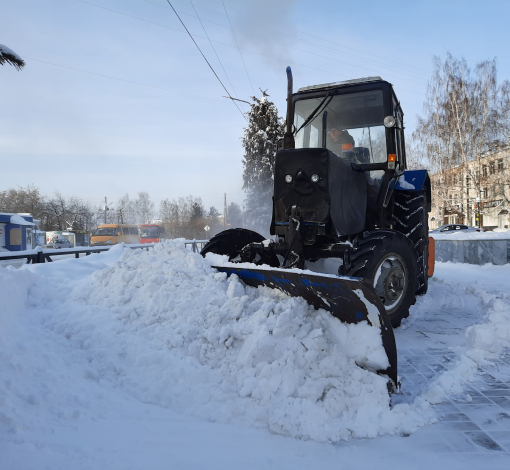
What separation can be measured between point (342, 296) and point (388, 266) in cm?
140

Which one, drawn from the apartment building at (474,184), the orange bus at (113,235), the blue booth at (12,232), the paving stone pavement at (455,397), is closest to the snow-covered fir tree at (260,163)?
the orange bus at (113,235)

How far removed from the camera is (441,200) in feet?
88.9

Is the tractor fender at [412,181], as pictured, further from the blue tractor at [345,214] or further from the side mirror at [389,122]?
the side mirror at [389,122]

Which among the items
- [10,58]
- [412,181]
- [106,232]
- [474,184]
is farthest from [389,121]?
[106,232]

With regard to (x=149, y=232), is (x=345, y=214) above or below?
above

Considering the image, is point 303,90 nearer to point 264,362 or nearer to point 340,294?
point 340,294

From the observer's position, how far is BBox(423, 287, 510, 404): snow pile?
110 inches

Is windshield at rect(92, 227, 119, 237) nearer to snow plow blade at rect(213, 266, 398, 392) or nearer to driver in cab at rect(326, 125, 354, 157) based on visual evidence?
driver in cab at rect(326, 125, 354, 157)

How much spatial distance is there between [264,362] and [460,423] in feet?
4.02

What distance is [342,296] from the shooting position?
9.24 ft

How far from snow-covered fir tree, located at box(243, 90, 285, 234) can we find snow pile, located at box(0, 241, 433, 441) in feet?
66.8

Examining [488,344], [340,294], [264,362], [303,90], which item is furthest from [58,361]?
[303,90]

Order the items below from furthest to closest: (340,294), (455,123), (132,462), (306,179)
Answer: (455,123), (306,179), (340,294), (132,462)

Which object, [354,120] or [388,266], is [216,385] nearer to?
[388,266]
